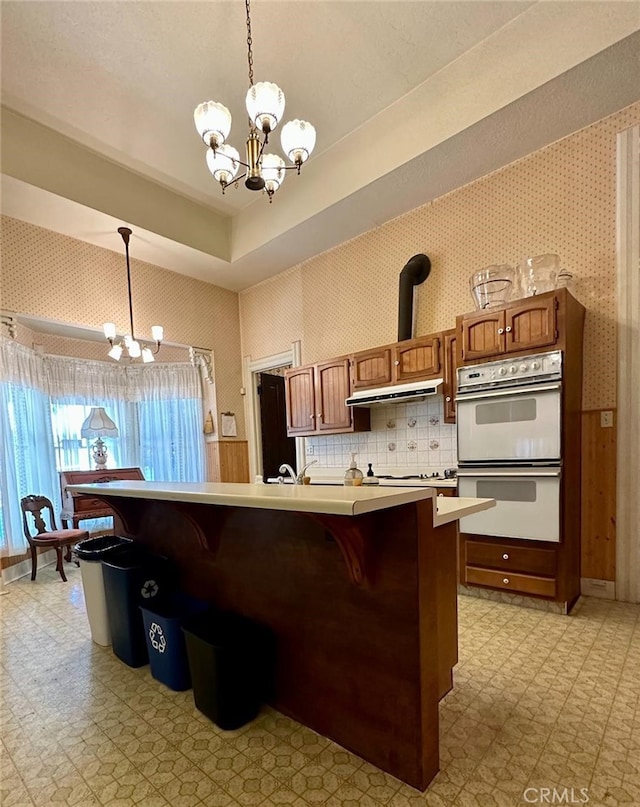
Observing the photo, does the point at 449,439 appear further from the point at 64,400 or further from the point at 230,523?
the point at 64,400

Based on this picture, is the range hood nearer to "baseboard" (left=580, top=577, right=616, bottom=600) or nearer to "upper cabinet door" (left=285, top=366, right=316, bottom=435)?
"upper cabinet door" (left=285, top=366, right=316, bottom=435)

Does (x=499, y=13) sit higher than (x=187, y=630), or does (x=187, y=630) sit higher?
(x=499, y=13)

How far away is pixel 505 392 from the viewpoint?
2.77 m

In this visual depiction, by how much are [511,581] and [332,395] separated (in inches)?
94.2

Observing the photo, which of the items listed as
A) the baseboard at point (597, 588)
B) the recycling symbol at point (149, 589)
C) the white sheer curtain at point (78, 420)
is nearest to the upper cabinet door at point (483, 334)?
the baseboard at point (597, 588)

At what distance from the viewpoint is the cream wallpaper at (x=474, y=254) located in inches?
113

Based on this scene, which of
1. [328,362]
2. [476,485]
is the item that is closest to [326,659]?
[476,485]

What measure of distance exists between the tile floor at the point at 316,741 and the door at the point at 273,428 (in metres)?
3.61

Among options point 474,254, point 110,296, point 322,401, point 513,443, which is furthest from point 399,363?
point 110,296

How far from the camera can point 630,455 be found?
2746 mm

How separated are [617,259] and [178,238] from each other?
4087mm

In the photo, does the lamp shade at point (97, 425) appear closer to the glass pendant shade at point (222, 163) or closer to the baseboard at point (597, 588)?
the glass pendant shade at point (222, 163)

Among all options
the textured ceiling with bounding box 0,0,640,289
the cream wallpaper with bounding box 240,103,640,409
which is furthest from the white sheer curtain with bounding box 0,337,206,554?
the textured ceiling with bounding box 0,0,640,289

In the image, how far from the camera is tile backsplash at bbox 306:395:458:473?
3766 millimetres
